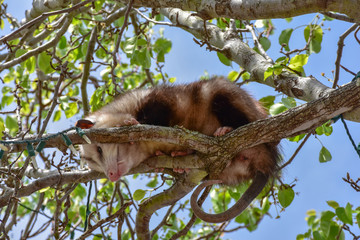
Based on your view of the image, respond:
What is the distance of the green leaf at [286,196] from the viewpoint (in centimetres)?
283

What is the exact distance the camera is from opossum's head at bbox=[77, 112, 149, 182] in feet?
9.79

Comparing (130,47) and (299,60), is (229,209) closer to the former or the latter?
(299,60)

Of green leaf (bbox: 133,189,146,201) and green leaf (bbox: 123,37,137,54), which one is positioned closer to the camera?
green leaf (bbox: 133,189,146,201)

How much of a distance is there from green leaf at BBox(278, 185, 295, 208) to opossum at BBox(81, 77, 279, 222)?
0.14 m

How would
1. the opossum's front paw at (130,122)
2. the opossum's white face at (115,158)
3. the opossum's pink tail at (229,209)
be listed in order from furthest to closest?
the opossum's white face at (115,158) < the opossum's front paw at (130,122) < the opossum's pink tail at (229,209)

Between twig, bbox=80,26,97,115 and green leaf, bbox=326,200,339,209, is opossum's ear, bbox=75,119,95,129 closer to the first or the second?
twig, bbox=80,26,97,115

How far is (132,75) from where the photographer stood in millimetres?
5645

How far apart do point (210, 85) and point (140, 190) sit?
95cm

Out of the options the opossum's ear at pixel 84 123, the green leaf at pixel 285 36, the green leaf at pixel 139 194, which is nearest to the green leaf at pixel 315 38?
the green leaf at pixel 285 36

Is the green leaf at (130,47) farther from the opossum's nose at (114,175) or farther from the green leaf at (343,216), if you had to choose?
the green leaf at (343,216)

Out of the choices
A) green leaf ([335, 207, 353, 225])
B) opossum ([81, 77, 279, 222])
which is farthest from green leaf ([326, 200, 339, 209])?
opossum ([81, 77, 279, 222])

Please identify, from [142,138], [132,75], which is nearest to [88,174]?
[142,138]

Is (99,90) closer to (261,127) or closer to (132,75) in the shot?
(261,127)

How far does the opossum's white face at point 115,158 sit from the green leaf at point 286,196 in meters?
1.00
